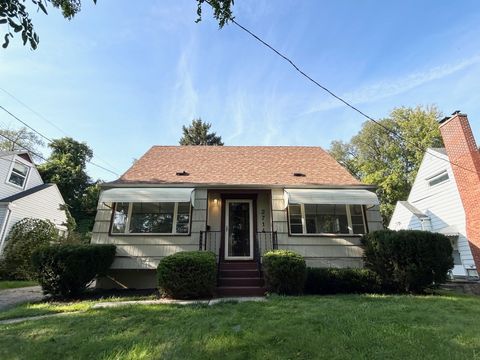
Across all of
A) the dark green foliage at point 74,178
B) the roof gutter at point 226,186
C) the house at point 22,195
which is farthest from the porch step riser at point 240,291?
the dark green foliage at point 74,178

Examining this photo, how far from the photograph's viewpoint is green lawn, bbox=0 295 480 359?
3477mm

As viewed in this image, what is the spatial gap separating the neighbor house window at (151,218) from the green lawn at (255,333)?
13.1 ft

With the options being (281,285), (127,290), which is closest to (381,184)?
(281,285)

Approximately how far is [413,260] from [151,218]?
811cm

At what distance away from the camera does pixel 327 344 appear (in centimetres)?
363

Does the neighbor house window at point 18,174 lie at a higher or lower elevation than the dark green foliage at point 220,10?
higher

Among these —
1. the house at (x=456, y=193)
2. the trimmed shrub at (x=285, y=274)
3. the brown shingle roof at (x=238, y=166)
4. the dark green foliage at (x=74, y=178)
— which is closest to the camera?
the trimmed shrub at (x=285, y=274)

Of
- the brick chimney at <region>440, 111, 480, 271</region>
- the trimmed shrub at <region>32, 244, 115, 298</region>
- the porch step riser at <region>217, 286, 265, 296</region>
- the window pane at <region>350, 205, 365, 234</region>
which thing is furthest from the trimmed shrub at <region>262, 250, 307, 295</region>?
the brick chimney at <region>440, 111, 480, 271</region>

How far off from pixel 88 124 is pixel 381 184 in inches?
927

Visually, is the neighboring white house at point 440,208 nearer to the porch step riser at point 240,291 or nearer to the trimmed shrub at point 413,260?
the trimmed shrub at point 413,260

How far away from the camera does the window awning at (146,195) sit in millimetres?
A: 8938

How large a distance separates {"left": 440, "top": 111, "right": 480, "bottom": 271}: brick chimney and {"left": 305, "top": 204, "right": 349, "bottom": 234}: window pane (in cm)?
625

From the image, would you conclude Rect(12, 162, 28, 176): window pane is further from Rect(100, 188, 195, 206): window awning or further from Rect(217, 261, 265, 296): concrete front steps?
Rect(217, 261, 265, 296): concrete front steps

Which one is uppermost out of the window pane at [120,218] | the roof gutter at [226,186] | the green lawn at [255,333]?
the roof gutter at [226,186]
